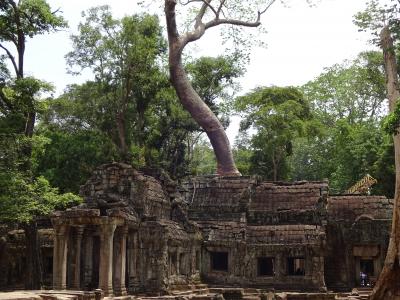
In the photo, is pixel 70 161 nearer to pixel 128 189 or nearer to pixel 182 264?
pixel 128 189

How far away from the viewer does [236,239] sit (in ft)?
82.2

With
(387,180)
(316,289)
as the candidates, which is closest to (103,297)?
(316,289)

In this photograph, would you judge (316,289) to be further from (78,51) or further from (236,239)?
(78,51)

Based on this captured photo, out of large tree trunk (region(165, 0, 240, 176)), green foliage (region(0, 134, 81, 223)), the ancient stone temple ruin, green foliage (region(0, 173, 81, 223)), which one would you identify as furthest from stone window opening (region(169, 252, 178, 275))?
large tree trunk (region(165, 0, 240, 176))

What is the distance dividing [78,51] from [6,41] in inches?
488

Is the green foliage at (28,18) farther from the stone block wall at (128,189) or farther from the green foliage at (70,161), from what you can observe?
the green foliage at (70,161)

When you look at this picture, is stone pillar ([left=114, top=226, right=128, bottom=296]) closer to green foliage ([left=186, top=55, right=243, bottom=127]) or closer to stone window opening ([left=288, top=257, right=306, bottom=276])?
stone window opening ([left=288, top=257, right=306, bottom=276])

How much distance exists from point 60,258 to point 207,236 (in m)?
7.67

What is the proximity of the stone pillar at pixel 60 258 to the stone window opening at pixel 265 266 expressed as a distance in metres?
9.12

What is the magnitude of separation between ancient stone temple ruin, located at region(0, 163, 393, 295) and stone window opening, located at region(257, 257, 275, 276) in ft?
0.19

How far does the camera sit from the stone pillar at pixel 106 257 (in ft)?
62.2

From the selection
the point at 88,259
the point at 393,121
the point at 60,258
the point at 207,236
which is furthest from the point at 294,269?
the point at 393,121

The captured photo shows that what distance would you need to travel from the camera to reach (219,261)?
2592 centimetres

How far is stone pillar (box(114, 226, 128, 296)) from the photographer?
19.8 meters
